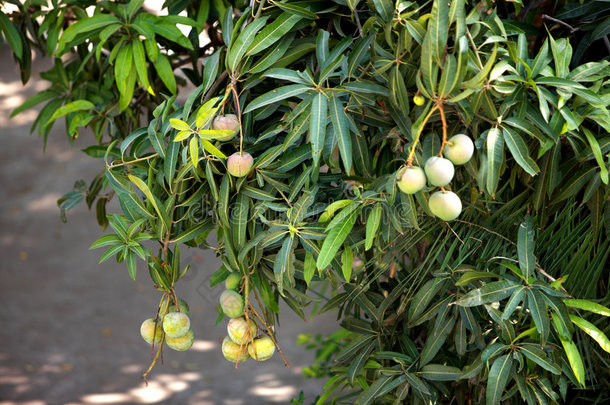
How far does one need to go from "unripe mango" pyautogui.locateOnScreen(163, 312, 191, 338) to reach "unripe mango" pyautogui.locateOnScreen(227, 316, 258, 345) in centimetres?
9

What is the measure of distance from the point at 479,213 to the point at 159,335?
2.36ft

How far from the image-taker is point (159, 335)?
113 centimetres

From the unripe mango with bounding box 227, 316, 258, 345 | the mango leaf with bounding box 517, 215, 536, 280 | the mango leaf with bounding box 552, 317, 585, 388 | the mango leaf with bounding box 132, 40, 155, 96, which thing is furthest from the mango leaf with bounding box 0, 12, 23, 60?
the mango leaf with bounding box 552, 317, 585, 388

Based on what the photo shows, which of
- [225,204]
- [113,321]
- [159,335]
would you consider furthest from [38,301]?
[225,204]

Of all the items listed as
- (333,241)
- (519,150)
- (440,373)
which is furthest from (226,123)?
(440,373)

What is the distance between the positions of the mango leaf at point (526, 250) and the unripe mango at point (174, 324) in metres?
0.63

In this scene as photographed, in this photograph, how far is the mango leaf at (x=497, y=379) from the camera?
1.00 meters

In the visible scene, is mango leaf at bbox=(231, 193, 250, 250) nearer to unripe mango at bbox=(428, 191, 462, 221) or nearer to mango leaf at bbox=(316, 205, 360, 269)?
mango leaf at bbox=(316, 205, 360, 269)

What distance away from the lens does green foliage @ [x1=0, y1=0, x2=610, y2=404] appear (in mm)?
873

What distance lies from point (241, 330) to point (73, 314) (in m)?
2.20

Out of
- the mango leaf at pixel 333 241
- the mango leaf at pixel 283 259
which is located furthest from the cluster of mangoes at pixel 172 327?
the mango leaf at pixel 333 241

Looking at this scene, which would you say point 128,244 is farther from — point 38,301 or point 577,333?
point 38,301

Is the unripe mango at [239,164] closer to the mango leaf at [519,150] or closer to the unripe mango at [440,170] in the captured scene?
the unripe mango at [440,170]

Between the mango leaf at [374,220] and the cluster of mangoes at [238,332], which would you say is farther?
the cluster of mangoes at [238,332]
